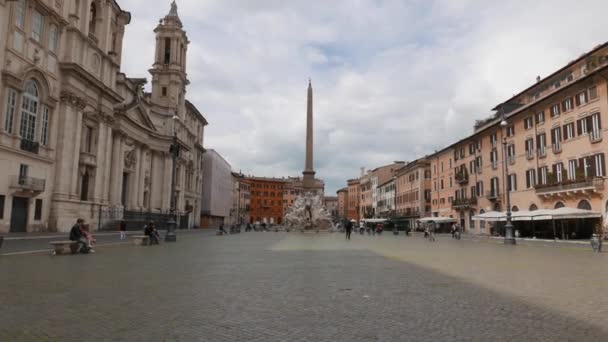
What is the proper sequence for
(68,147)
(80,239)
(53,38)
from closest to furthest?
(80,239)
(53,38)
(68,147)

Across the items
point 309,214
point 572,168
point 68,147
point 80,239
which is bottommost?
point 80,239

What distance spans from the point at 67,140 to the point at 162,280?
94.9 ft

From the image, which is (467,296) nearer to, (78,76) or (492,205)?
(78,76)

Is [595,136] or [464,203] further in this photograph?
[464,203]

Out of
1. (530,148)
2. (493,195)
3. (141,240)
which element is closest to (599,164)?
(530,148)

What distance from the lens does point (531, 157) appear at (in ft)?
131

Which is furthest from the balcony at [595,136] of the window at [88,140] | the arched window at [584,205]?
the window at [88,140]

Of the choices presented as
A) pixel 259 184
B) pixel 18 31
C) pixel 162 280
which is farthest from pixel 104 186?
pixel 259 184

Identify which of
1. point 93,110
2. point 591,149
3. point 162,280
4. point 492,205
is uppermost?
point 93,110

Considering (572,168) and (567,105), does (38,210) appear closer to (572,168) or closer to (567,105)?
(572,168)

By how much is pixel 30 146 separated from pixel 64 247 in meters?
17.8

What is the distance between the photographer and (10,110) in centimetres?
2783

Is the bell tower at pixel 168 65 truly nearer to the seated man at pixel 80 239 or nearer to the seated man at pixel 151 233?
the seated man at pixel 151 233

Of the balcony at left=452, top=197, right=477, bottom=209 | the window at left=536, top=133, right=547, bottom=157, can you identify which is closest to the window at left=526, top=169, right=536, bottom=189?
the window at left=536, top=133, right=547, bottom=157
